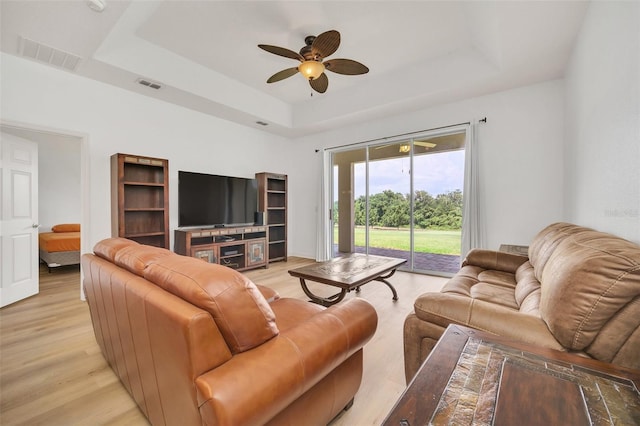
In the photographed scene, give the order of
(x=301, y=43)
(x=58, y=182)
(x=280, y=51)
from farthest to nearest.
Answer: (x=58, y=182), (x=301, y=43), (x=280, y=51)

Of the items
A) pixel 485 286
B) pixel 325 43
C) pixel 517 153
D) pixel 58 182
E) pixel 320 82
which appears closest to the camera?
pixel 485 286

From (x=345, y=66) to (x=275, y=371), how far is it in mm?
2894

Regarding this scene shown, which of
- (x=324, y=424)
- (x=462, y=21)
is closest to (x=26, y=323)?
(x=324, y=424)

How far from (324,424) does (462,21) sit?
3798mm

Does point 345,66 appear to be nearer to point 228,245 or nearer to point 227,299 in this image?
point 227,299

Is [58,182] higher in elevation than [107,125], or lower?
lower

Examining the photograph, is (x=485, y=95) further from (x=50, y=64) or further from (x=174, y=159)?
(x=50, y=64)

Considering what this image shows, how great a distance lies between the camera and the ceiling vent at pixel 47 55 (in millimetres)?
2592

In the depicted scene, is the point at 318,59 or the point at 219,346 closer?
the point at 219,346

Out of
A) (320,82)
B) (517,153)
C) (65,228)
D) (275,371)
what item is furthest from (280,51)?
(65,228)

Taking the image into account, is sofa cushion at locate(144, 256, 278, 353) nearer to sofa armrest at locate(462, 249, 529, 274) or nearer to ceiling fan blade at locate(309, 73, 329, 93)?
sofa armrest at locate(462, 249, 529, 274)

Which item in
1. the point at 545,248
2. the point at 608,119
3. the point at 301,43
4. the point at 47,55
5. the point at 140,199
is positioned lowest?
the point at 545,248

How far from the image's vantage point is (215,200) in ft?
14.5

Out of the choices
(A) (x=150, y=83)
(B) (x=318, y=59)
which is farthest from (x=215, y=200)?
(B) (x=318, y=59)
